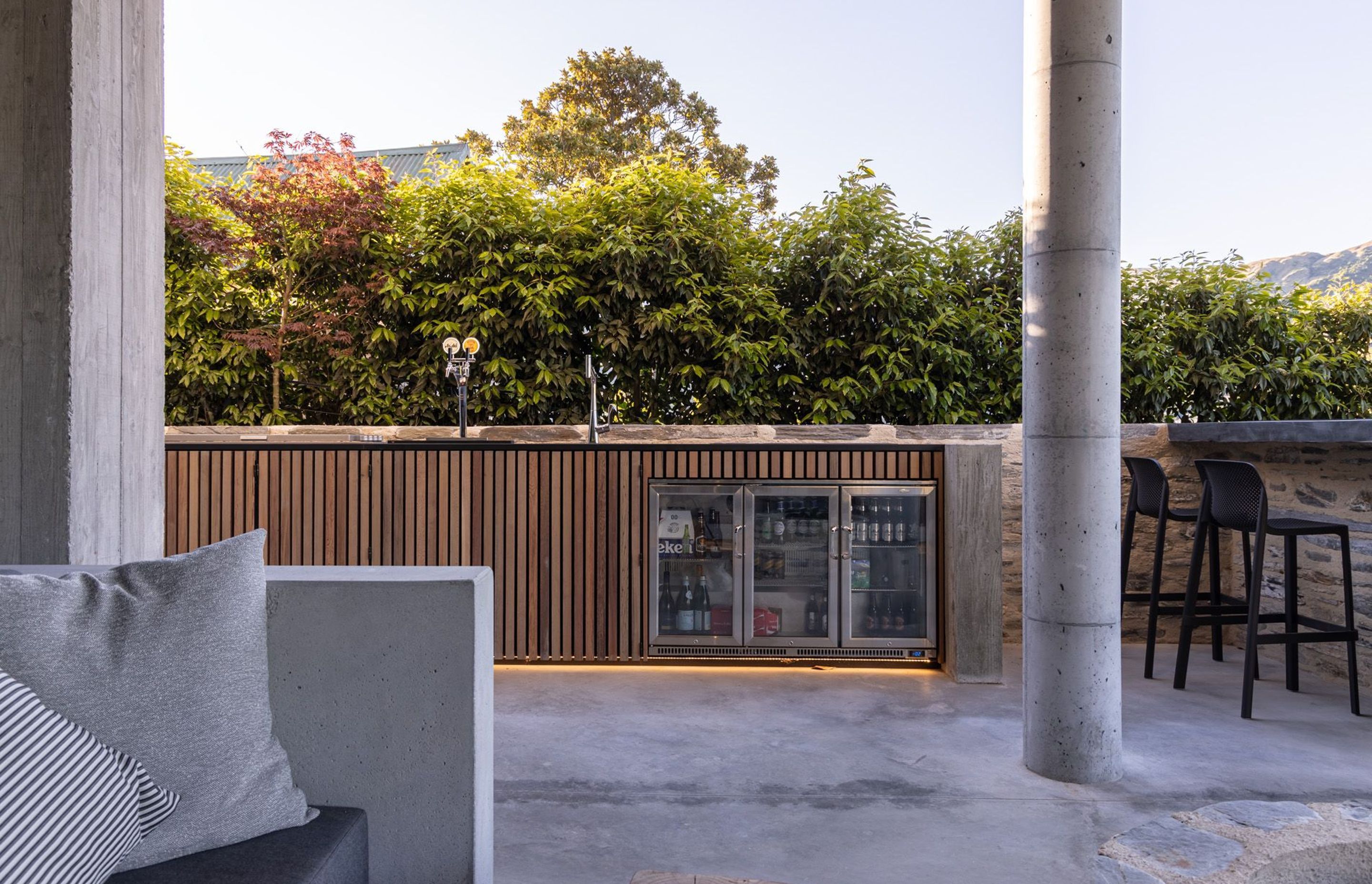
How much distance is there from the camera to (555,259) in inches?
222

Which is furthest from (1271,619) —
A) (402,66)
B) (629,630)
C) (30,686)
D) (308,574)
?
(402,66)

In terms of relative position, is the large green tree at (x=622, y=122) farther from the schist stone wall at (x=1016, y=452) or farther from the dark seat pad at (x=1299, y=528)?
the dark seat pad at (x=1299, y=528)

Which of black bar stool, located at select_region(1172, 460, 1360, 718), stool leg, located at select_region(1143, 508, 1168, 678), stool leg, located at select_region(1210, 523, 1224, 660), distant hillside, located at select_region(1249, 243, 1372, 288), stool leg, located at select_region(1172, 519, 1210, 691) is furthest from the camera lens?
distant hillside, located at select_region(1249, 243, 1372, 288)

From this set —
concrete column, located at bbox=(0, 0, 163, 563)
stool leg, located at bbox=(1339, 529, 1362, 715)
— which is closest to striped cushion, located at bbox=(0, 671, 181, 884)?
concrete column, located at bbox=(0, 0, 163, 563)

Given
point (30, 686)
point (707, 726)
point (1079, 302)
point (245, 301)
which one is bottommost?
point (707, 726)

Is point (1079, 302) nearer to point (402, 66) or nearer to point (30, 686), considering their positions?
point (30, 686)

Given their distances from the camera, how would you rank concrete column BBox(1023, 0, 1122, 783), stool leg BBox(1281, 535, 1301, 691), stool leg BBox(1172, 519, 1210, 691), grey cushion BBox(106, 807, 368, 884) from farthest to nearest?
stool leg BBox(1172, 519, 1210, 691)
stool leg BBox(1281, 535, 1301, 691)
concrete column BBox(1023, 0, 1122, 783)
grey cushion BBox(106, 807, 368, 884)

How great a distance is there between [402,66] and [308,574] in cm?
1181

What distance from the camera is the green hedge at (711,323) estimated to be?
18.2 ft

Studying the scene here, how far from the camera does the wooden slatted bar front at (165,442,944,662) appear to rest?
439 cm

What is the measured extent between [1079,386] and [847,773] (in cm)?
155

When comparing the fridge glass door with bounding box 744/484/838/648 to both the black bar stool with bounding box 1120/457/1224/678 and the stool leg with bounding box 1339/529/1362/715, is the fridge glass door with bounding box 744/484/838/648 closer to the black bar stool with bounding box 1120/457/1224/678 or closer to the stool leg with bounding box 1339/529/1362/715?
the black bar stool with bounding box 1120/457/1224/678

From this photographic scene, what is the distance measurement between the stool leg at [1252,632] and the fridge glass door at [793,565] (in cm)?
176

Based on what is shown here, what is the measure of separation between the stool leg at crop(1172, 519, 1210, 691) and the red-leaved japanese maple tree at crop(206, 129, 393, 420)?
16.0 ft
